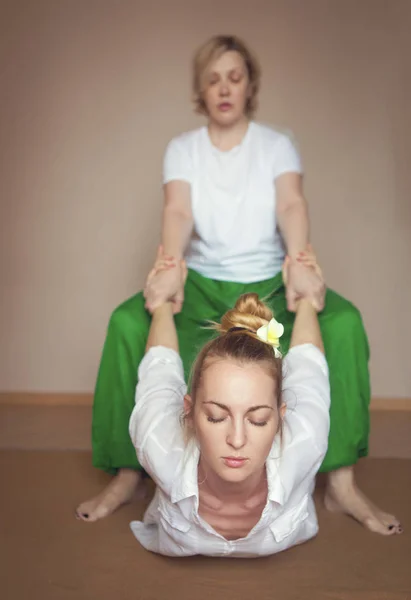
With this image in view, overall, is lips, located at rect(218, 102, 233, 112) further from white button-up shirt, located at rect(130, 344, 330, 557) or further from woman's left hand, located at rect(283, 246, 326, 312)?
white button-up shirt, located at rect(130, 344, 330, 557)

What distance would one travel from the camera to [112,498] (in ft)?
7.88

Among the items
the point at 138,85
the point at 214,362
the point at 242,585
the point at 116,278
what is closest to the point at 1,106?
the point at 138,85

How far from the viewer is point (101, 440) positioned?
242 cm

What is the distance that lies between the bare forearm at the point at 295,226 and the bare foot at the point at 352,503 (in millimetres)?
622

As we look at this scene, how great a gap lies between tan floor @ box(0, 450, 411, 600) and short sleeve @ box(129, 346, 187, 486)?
0.82 ft

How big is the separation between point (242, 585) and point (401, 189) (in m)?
1.96

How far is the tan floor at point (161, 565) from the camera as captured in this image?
77.4 inches

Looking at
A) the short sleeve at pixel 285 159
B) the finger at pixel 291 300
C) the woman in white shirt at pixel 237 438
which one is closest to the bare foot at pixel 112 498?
the woman in white shirt at pixel 237 438

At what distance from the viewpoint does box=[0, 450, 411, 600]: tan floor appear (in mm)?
1966

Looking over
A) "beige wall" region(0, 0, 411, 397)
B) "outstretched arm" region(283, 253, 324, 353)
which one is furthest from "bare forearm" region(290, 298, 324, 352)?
"beige wall" region(0, 0, 411, 397)

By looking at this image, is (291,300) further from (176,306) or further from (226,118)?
(226,118)

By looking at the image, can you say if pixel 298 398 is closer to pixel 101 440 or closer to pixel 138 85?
pixel 101 440

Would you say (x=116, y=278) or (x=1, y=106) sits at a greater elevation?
(x=1, y=106)

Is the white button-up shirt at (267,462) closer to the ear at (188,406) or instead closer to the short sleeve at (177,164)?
the ear at (188,406)
